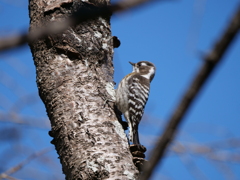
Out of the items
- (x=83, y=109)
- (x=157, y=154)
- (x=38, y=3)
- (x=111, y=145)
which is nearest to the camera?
(x=157, y=154)

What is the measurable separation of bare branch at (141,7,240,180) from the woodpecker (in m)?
2.75

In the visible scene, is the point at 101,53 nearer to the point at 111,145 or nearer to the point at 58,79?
the point at 58,79

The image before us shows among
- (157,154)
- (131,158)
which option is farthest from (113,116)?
(157,154)

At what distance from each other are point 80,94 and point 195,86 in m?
2.28

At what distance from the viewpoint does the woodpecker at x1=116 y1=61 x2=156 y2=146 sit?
4.37m

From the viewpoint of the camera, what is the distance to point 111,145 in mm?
2791

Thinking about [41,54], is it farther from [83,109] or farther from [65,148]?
[65,148]

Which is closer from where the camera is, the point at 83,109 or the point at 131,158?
the point at 131,158

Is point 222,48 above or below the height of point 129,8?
below

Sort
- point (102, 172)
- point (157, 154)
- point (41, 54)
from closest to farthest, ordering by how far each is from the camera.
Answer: point (157, 154) < point (102, 172) < point (41, 54)

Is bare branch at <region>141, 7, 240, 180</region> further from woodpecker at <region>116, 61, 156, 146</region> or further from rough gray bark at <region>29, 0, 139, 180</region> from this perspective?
woodpecker at <region>116, 61, 156, 146</region>

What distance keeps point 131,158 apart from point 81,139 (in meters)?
0.43

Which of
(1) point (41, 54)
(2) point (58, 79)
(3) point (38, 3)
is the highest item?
(3) point (38, 3)

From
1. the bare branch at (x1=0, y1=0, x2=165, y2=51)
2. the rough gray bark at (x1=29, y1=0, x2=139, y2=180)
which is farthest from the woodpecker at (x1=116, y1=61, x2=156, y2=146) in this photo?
the bare branch at (x1=0, y1=0, x2=165, y2=51)
